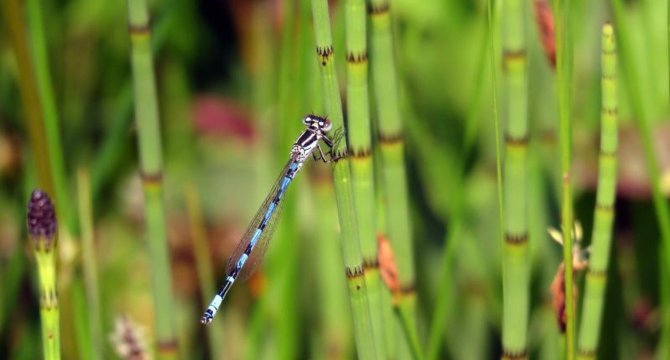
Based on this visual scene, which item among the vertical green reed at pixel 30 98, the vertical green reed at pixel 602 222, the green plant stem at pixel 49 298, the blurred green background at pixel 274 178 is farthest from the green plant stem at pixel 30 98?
the vertical green reed at pixel 602 222

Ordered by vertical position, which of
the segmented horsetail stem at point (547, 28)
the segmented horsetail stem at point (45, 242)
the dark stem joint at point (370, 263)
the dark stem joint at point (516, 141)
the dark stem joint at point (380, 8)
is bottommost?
the dark stem joint at point (370, 263)

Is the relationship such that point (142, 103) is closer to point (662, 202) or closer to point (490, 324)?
point (662, 202)

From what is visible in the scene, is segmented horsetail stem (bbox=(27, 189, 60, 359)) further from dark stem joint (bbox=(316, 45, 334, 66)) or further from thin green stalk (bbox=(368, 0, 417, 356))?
thin green stalk (bbox=(368, 0, 417, 356))

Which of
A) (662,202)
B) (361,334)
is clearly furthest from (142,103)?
(662,202)

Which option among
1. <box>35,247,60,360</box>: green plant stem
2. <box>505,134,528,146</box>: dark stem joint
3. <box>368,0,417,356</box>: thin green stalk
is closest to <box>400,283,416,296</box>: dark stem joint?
<box>368,0,417,356</box>: thin green stalk

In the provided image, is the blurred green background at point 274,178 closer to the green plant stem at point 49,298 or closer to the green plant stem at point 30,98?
the green plant stem at point 30,98

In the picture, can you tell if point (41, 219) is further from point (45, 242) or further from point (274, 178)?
point (274, 178)
